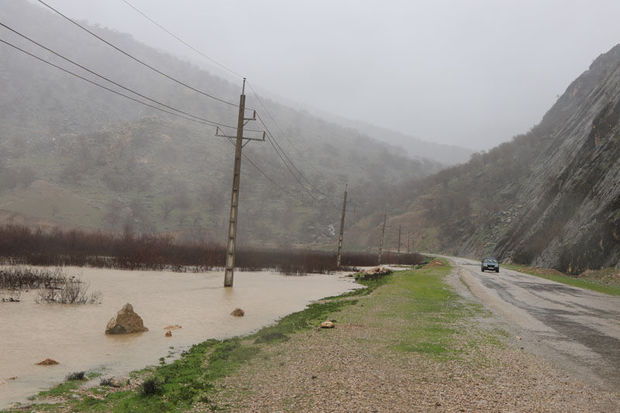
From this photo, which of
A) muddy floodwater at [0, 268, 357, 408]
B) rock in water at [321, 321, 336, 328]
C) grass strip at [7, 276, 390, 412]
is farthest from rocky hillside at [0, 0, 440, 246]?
grass strip at [7, 276, 390, 412]

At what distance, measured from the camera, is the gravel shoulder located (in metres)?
5.88

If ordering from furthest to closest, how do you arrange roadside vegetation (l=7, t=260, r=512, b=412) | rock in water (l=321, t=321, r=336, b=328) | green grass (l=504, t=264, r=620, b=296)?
green grass (l=504, t=264, r=620, b=296), rock in water (l=321, t=321, r=336, b=328), roadside vegetation (l=7, t=260, r=512, b=412)

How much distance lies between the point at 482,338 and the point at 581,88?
115 meters

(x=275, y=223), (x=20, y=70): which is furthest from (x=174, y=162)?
(x=20, y=70)

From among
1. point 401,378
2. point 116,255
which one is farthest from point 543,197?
point 401,378

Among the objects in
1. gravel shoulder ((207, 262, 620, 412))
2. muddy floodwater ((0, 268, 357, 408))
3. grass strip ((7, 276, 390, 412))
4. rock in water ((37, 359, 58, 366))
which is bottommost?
muddy floodwater ((0, 268, 357, 408))

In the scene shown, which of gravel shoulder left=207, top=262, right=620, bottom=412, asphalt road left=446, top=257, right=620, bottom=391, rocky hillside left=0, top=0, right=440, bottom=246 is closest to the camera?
gravel shoulder left=207, top=262, right=620, bottom=412

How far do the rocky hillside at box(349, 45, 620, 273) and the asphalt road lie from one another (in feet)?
61.0

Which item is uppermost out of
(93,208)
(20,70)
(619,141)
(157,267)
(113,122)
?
(20,70)

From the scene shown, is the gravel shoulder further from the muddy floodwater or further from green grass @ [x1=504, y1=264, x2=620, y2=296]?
green grass @ [x1=504, y1=264, x2=620, y2=296]

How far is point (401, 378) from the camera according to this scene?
7082 millimetres

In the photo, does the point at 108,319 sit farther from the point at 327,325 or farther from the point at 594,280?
the point at 594,280

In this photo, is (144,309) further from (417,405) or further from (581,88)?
(581,88)

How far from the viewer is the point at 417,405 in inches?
229
